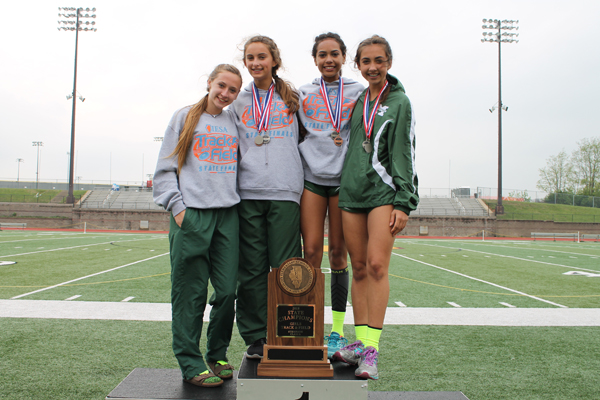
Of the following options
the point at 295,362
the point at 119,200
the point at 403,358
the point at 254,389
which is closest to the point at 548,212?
the point at 403,358

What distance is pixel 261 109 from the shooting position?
2.56 metres

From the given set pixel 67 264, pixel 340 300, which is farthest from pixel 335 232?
pixel 67 264

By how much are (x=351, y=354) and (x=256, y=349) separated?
1.87ft

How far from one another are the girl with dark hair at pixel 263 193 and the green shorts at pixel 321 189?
0.06 meters

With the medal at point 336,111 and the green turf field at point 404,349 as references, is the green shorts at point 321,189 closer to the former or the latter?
the medal at point 336,111

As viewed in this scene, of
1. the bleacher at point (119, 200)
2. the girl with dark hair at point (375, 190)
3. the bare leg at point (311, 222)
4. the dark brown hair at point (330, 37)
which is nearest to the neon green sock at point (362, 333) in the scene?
the girl with dark hair at point (375, 190)

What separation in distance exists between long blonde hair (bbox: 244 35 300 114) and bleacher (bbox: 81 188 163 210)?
30.2 meters

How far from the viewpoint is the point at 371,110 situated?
2471mm

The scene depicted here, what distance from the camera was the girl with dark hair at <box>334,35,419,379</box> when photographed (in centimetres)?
232

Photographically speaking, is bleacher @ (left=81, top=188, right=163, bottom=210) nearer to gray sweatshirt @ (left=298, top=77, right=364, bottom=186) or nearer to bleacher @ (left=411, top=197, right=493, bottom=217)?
bleacher @ (left=411, top=197, right=493, bottom=217)

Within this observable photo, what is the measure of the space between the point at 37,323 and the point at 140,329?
97cm

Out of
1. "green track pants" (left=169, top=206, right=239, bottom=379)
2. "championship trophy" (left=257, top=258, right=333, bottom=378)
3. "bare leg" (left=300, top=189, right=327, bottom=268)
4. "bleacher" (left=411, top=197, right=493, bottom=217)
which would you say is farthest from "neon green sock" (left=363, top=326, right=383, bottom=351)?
"bleacher" (left=411, top=197, right=493, bottom=217)

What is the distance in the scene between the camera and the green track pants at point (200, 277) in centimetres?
235

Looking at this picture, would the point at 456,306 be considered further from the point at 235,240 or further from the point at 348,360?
the point at 235,240
